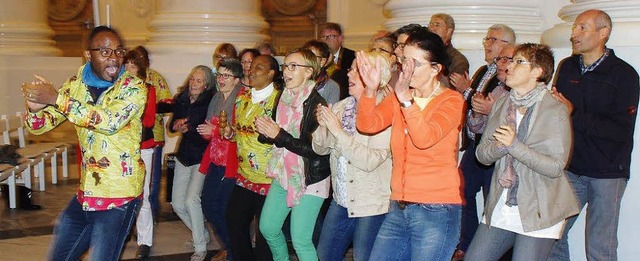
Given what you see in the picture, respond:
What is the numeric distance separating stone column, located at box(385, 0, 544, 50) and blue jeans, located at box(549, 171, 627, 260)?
82.4 inches

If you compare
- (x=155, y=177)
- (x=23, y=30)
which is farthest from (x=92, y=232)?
(x=23, y=30)

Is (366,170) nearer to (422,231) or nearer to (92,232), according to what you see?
(422,231)

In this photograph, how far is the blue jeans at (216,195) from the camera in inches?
243

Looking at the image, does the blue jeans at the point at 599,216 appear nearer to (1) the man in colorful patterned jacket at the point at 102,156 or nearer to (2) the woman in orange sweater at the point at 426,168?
(2) the woman in orange sweater at the point at 426,168

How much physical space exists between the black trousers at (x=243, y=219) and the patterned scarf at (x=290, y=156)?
367 mm

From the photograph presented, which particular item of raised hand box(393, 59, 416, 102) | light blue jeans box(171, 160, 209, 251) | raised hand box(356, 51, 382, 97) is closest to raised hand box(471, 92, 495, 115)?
raised hand box(356, 51, 382, 97)

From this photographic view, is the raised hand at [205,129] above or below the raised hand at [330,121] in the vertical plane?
below

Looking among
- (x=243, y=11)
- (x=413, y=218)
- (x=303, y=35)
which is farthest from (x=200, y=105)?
(x=303, y=35)

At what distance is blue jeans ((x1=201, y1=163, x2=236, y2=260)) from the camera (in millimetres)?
6180

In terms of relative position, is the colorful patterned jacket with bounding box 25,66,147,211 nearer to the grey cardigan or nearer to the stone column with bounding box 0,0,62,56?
the grey cardigan

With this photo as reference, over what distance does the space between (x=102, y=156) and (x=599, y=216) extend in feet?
9.65

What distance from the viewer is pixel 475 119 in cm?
579

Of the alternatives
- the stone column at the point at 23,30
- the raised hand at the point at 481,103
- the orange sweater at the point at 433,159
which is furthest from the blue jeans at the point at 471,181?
the stone column at the point at 23,30

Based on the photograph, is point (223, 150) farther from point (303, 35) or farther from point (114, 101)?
point (303, 35)
